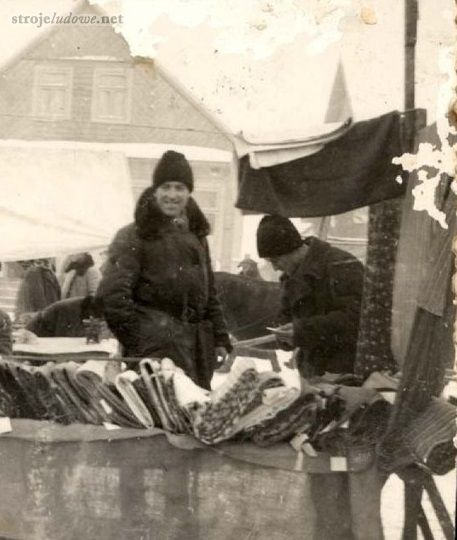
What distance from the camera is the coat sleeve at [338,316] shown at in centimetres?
351

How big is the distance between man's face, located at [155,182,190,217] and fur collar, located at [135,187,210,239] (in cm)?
2

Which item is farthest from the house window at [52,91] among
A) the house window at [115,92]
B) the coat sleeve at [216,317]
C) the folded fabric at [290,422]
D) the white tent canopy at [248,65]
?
the folded fabric at [290,422]

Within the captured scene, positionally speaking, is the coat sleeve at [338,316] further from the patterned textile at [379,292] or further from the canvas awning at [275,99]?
the canvas awning at [275,99]

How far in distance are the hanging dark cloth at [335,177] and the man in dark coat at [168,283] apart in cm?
21

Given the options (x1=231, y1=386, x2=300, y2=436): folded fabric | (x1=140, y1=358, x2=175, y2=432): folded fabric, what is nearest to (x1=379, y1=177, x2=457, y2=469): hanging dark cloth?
(x1=231, y1=386, x2=300, y2=436): folded fabric

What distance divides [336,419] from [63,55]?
1.54 meters

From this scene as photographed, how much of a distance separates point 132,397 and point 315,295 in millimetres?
714

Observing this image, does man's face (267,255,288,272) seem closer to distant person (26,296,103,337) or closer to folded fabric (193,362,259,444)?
folded fabric (193,362,259,444)

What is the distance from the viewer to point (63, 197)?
3516 mm

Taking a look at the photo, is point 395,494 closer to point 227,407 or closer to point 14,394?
point 227,407

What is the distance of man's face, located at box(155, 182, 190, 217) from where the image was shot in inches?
138

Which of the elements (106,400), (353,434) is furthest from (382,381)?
(106,400)

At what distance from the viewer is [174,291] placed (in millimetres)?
3551

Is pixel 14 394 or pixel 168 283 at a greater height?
pixel 168 283
